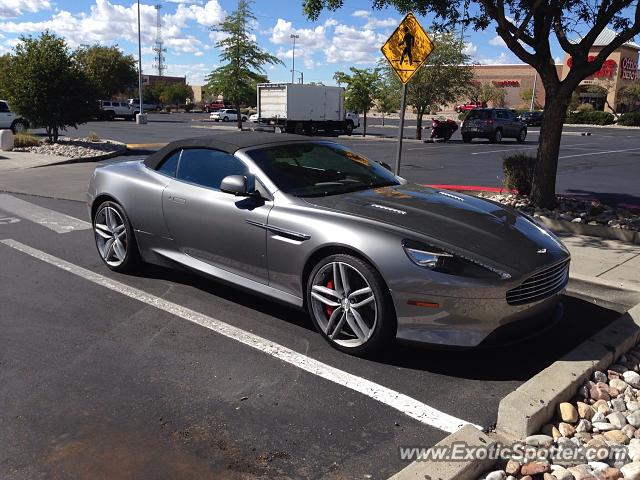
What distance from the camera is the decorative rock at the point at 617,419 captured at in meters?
3.20

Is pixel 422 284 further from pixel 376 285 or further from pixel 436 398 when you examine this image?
pixel 436 398

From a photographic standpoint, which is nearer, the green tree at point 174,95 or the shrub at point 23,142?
the shrub at point 23,142

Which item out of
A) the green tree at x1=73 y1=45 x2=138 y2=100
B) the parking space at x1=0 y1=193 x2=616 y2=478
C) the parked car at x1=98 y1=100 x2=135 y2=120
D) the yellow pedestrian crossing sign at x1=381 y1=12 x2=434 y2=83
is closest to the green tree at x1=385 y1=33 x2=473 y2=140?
the yellow pedestrian crossing sign at x1=381 y1=12 x2=434 y2=83

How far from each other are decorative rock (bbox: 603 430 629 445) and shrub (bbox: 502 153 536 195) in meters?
6.71

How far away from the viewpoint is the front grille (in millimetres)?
3670

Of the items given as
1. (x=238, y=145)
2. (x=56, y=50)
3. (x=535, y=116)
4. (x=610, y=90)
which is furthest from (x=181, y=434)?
(x=610, y=90)

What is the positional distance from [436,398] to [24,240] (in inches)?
229

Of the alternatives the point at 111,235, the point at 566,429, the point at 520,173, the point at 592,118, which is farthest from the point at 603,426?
the point at 592,118

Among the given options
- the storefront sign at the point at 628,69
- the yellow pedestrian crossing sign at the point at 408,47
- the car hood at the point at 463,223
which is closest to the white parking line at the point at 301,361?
the car hood at the point at 463,223

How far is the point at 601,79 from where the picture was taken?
228 ft

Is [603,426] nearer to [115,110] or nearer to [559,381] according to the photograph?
[559,381]

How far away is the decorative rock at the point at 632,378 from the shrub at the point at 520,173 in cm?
598

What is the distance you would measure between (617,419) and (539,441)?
57 centimetres

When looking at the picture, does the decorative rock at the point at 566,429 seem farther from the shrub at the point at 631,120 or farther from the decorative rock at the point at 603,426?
the shrub at the point at 631,120
